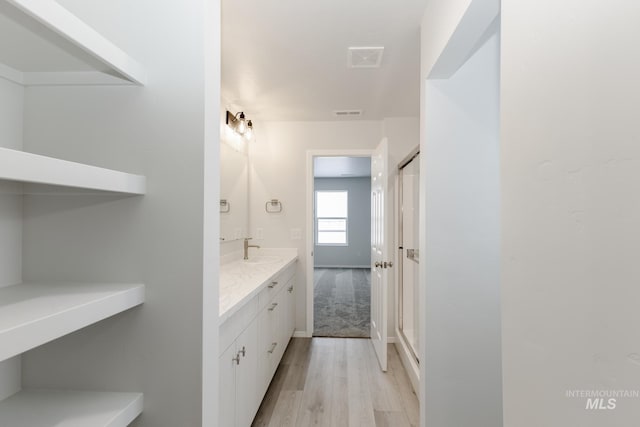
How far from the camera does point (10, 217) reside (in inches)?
37.9

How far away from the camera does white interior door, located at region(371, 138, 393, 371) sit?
9.21ft

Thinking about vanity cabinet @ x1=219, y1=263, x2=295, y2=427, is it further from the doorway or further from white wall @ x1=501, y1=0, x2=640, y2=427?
the doorway

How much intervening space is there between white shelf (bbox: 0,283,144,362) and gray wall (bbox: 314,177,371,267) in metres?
8.05

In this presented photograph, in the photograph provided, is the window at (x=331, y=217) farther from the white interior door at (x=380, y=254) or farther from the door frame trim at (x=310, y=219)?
the white interior door at (x=380, y=254)

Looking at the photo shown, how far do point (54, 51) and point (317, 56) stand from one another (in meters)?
1.67

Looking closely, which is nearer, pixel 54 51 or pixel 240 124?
pixel 54 51

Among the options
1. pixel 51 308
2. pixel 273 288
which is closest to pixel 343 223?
pixel 273 288

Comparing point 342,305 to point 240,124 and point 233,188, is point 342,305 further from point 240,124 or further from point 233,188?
point 240,124

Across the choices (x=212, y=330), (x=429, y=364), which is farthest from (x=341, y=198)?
(x=212, y=330)

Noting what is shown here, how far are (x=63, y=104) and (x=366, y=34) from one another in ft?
5.39

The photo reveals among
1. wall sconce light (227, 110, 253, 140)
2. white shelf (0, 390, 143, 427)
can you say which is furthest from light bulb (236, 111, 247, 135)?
white shelf (0, 390, 143, 427)

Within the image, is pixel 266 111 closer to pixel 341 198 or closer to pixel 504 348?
pixel 504 348

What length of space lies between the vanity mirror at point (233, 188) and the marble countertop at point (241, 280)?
0.81ft

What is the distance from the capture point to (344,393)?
2438 millimetres
